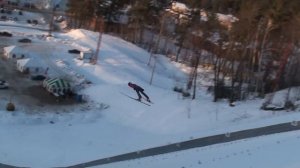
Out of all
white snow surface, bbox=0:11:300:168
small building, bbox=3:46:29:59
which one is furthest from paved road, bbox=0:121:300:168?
small building, bbox=3:46:29:59

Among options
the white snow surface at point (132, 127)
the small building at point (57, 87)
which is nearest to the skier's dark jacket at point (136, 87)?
the white snow surface at point (132, 127)

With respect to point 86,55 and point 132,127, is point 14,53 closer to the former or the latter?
point 86,55

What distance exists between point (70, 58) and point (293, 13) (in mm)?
17185

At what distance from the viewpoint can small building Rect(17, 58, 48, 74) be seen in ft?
118

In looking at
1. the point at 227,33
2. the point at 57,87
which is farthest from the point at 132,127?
the point at 227,33

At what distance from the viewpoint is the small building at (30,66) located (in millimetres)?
35900

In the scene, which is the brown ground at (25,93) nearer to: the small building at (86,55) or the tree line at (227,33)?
the small building at (86,55)

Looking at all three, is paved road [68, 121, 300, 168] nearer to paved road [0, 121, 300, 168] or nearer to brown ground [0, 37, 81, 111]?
paved road [0, 121, 300, 168]

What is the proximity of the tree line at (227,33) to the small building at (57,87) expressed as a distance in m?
7.81

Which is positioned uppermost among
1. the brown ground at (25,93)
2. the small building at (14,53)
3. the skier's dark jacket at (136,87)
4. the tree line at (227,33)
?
the tree line at (227,33)

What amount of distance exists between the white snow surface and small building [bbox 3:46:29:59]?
7.37 feet

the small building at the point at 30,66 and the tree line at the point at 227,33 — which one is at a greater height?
the tree line at the point at 227,33

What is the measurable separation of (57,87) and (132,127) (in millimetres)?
6346

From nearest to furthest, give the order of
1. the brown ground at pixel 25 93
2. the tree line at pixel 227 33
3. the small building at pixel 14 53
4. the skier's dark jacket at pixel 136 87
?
1. the brown ground at pixel 25 93
2. the skier's dark jacket at pixel 136 87
3. the tree line at pixel 227 33
4. the small building at pixel 14 53
